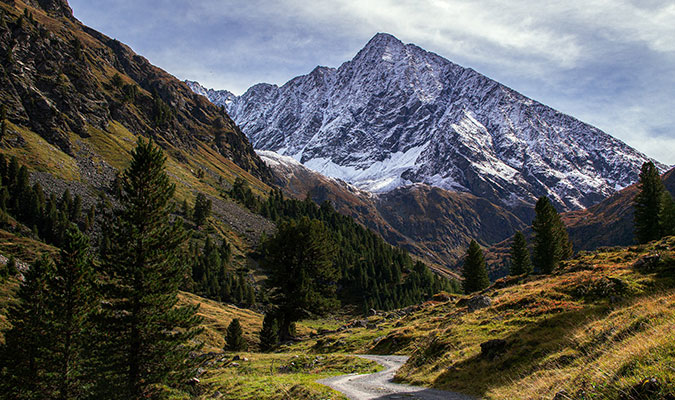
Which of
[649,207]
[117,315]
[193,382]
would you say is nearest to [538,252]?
[649,207]

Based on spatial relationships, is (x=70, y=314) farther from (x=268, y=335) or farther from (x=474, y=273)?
(x=474, y=273)

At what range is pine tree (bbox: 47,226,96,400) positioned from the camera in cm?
2789

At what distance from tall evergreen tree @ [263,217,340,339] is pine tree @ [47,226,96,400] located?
23275 mm

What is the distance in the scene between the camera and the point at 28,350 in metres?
28.9

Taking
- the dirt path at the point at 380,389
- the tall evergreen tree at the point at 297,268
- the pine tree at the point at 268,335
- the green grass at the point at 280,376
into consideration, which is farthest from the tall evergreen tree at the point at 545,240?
the dirt path at the point at 380,389

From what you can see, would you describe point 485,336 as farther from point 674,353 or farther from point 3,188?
point 3,188

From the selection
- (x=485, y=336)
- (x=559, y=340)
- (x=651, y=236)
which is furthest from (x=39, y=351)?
(x=651, y=236)

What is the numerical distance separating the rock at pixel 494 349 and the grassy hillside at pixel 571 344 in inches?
2.0

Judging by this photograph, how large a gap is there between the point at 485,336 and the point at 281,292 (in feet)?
102

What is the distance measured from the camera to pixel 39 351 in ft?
92.6

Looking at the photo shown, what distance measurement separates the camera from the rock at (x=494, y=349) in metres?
19.4

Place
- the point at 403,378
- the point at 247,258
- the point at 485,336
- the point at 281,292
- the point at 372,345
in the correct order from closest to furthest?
1. the point at 403,378
2. the point at 485,336
3. the point at 372,345
4. the point at 281,292
5. the point at 247,258

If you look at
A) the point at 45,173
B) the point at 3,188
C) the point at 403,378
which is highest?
the point at 45,173

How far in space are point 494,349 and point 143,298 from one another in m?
21.7
